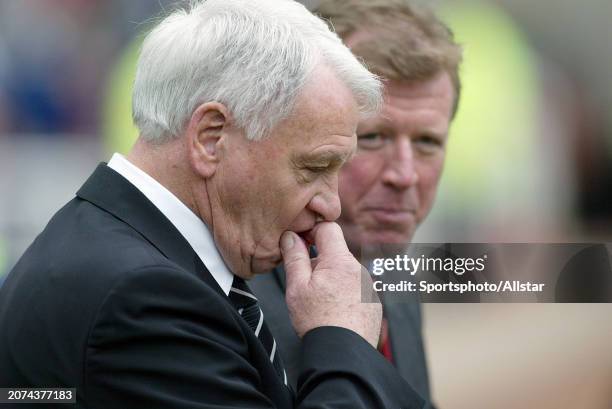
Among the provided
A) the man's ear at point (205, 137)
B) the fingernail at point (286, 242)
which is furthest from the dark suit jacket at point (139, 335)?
the fingernail at point (286, 242)

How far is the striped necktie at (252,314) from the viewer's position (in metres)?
2.18

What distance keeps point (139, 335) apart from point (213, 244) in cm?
42

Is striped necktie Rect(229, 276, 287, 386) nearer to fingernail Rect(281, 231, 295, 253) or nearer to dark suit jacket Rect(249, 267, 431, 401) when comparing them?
fingernail Rect(281, 231, 295, 253)

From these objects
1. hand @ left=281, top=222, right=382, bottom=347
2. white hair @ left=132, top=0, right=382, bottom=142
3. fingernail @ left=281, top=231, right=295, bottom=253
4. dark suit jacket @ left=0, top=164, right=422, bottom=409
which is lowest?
dark suit jacket @ left=0, top=164, right=422, bottom=409

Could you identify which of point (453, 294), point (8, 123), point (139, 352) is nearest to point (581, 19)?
point (8, 123)

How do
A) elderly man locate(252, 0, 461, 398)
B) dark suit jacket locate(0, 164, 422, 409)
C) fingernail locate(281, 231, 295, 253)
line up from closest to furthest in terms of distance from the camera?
dark suit jacket locate(0, 164, 422, 409)
fingernail locate(281, 231, 295, 253)
elderly man locate(252, 0, 461, 398)

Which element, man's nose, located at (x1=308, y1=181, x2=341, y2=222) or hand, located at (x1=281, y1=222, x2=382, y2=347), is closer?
hand, located at (x1=281, y1=222, x2=382, y2=347)

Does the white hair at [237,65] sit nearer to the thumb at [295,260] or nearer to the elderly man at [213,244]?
the elderly man at [213,244]

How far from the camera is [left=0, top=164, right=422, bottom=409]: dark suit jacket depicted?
1.76 m

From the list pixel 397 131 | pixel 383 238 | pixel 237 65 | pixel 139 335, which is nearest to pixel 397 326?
pixel 383 238

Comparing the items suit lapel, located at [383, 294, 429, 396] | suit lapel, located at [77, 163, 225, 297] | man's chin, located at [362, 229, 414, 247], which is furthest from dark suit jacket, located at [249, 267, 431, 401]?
suit lapel, located at [77, 163, 225, 297]

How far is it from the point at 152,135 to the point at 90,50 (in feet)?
17.0

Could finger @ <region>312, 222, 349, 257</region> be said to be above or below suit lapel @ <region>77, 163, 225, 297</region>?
above

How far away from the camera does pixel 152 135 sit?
2.08m
